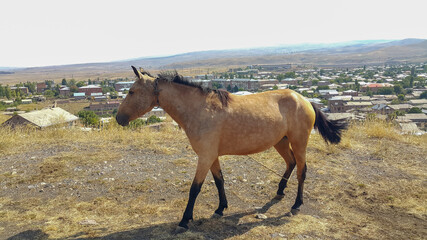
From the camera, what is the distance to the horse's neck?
4.94 metres

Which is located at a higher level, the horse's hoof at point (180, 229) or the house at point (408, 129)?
the horse's hoof at point (180, 229)

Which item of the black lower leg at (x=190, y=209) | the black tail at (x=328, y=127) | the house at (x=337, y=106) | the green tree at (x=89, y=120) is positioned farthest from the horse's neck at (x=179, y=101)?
the house at (x=337, y=106)

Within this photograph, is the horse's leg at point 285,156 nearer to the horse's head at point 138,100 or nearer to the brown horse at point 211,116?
the brown horse at point 211,116

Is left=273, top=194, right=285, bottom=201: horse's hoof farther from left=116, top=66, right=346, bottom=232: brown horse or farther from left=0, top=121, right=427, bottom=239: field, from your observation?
left=116, top=66, right=346, bottom=232: brown horse

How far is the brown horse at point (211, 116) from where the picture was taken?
481 centimetres

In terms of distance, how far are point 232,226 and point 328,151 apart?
4.92m

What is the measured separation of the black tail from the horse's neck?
8.48 feet

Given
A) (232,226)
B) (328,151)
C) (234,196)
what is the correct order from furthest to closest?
(328,151) < (234,196) < (232,226)

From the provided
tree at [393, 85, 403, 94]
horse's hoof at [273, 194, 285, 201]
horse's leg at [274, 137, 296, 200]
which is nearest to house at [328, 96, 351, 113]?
tree at [393, 85, 403, 94]

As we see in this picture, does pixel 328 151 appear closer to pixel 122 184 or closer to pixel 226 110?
pixel 226 110

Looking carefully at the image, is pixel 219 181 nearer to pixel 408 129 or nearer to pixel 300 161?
pixel 300 161

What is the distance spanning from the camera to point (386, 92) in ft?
223

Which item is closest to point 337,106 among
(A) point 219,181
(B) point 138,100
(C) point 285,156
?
(C) point 285,156

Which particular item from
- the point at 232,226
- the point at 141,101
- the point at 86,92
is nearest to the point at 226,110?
the point at 141,101
